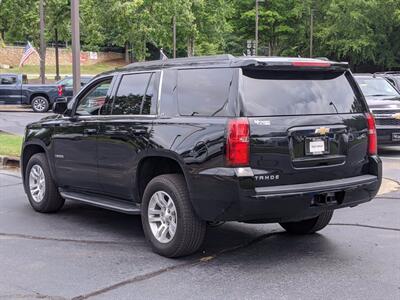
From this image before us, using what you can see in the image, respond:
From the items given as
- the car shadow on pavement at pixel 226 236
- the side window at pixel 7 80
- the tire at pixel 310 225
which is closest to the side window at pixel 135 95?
the car shadow on pavement at pixel 226 236

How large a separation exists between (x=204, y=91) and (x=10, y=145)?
905cm

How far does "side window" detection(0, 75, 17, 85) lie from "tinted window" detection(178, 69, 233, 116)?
77.4 ft

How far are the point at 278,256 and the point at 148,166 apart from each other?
1.56m

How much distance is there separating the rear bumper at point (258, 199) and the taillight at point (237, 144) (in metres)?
0.12

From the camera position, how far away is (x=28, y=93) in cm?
2752

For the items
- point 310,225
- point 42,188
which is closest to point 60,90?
point 42,188

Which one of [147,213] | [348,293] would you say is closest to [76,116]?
[147,213]

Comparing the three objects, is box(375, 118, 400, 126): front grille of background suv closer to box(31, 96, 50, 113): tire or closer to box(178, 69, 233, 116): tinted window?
box(178, 69, 233, 116): tinted window

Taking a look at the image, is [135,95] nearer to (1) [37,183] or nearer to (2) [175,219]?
(2) [175,219]

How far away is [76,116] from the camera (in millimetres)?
7180

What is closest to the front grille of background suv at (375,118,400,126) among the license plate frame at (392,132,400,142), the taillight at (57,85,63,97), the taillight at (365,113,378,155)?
the license plate frame at (392,132,400,142)

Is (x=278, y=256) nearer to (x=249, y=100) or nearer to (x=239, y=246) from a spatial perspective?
(x=239, y=246)

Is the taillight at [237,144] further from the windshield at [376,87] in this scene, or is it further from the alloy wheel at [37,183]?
the windshield at [376,87]

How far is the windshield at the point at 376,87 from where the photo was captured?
1478 centimetres
